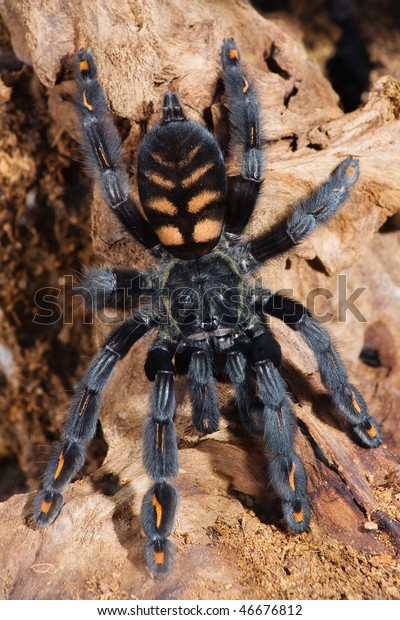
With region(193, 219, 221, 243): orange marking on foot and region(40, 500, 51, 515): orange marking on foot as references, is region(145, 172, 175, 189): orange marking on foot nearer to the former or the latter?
region(193, 219, 221, 243): orange marking on foot

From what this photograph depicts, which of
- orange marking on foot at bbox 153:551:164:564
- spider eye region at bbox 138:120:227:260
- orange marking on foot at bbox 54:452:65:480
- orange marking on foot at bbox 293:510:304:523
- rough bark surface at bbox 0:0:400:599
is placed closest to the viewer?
orange marking on foot at bbox 153:551:164:564

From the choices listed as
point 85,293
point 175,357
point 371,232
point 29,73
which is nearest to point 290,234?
point 371,232

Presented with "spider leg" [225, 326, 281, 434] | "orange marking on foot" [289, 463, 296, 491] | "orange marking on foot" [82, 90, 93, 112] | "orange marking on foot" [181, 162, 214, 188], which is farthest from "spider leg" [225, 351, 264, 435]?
"orange marking on foot" [82, 90, 93, 112]

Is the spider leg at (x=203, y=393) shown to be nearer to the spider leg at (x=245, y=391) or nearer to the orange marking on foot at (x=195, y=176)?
the spider leg at (x=245, y=391)

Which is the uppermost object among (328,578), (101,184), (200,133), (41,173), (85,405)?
(200,133)

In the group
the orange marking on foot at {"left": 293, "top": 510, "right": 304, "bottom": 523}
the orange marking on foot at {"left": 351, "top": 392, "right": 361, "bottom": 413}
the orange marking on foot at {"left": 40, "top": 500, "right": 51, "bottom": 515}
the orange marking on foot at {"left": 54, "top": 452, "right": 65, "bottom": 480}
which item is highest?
the orange marking on foot at {"left": 351, "top": 392, "right": 361, "bottom": 413}

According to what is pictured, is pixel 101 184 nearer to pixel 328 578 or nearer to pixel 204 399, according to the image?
pixel 204 399

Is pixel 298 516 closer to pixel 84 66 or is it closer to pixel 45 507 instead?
pixel 45 507
